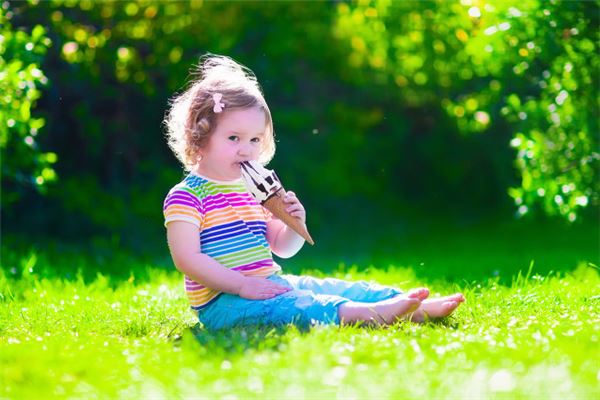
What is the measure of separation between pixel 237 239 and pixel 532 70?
9.68 feet

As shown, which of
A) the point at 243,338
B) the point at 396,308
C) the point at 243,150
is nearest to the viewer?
the point at 243,338

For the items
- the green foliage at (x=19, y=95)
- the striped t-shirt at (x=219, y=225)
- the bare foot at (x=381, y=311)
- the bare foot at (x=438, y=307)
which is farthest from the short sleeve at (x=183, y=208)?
the green foliage at (x=19, y=95)

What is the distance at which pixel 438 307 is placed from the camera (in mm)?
3363

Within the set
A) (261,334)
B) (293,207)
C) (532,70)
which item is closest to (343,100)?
(532,70)

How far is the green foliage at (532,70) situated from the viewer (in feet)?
16.2

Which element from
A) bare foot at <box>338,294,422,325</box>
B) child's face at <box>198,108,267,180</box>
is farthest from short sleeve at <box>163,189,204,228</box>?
bare foot at <box>338,294,422,325</box>

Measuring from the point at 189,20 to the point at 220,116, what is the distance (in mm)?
3604

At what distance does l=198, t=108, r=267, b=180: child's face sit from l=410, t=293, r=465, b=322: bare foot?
0.94 metres

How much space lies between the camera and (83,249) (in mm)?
6449

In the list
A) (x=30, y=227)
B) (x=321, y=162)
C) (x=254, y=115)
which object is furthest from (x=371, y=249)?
(x=254, y=115)

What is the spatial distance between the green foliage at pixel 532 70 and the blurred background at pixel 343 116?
14mm

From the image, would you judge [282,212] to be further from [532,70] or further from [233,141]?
[532,70]

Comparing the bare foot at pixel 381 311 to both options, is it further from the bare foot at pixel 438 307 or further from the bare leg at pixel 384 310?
the bare foot at pixel 438 307

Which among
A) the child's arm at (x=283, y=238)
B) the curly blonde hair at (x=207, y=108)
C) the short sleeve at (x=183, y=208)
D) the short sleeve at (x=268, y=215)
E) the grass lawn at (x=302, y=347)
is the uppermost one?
the curly blonde hair at (x=207, y=108)
